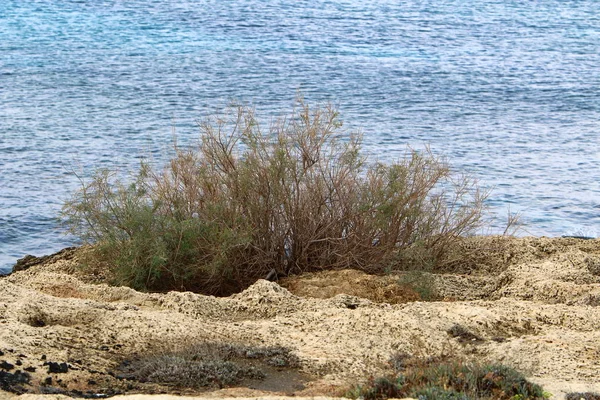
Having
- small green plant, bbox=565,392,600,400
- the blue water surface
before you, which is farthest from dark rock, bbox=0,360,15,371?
the blue water surface

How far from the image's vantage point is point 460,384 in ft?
21.9

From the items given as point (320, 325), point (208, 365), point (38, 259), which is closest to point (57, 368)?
point (208, 365)

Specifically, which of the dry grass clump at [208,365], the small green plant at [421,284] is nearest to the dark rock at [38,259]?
the small green plant at [421,284]

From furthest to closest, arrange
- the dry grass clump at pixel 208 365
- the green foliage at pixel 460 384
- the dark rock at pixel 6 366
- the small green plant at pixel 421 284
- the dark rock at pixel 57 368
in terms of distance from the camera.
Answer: the small green plant at pixel 421 284 → the dry grass clump at pixel 208 365 → the dark rock at pixel 57 368 → the dark rock at pixel 6 366 → the green foliage at pixel 460 384

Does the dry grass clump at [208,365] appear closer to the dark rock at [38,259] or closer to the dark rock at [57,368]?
the dark rock at [57,368]

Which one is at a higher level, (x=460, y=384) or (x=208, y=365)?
(x=460, y=384)

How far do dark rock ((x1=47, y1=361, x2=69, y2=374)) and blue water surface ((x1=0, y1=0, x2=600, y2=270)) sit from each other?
659cm

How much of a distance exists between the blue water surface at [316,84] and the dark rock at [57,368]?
6.59m

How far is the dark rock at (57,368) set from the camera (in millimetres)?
7121

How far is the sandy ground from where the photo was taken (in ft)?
24.1

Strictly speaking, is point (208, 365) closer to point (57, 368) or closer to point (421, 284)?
point (57, 368)

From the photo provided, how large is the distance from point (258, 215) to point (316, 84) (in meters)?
13.2

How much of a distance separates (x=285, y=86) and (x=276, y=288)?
14106 millimetres

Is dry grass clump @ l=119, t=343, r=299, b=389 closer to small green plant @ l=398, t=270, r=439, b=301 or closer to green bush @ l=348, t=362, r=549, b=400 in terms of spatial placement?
green bush @ l=348, t=362, r=549, b=400
